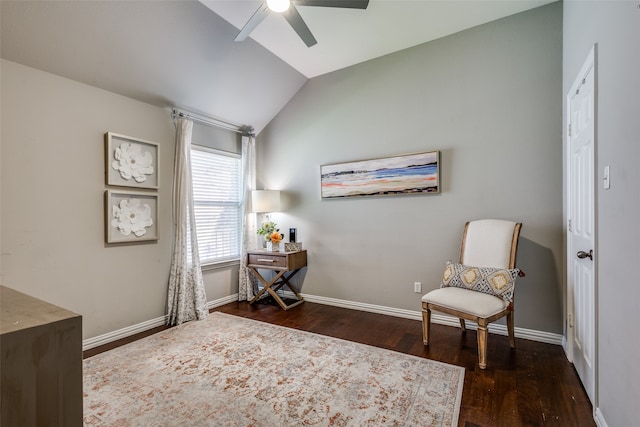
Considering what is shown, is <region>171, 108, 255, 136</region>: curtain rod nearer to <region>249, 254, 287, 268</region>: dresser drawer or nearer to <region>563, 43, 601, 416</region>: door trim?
<region>249, 254, 287, 268</region>: dresser drawer

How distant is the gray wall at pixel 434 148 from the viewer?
2590mm

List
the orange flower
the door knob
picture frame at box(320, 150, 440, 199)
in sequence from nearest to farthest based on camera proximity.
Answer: the door knob < picture frame at box(320, 150, 440, 199) < the orange flower

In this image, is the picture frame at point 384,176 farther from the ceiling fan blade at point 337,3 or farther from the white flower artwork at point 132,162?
the white flower artwork at point 132,162

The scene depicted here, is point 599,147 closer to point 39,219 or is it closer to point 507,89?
point 507,89

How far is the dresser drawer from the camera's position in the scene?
3.63 m

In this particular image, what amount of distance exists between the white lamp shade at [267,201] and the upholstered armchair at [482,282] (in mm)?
2173

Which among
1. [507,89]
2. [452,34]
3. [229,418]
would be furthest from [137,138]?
[507,89]

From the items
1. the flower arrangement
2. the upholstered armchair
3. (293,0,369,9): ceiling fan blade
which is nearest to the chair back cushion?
the upholstered armchair

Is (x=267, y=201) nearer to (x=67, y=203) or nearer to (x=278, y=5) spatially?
(x=67, y=203)

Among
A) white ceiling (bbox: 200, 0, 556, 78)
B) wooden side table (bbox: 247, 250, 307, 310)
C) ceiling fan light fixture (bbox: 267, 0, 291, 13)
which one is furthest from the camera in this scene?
wooden side table (bbox: 247, 250, 307, 310)

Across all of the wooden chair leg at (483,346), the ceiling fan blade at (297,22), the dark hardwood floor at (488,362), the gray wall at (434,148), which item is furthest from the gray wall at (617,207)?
the ceiling fan blade at (297,22)

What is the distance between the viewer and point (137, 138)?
9.75ft

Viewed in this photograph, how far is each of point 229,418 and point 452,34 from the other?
3.75 m

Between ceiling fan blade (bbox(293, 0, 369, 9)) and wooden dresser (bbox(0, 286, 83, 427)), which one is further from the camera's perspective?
ceiling fan blade (bbox(293, 0, 369, 9))
